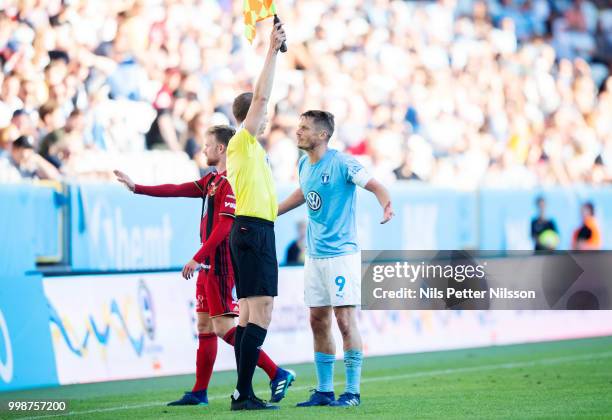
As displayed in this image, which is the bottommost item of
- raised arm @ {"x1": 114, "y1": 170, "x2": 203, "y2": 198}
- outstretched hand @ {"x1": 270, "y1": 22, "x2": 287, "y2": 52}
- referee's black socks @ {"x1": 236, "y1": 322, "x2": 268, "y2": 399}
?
referee's black socks @ {"x1": 236, "y1": 322, "x2": 268, "y2": 399}

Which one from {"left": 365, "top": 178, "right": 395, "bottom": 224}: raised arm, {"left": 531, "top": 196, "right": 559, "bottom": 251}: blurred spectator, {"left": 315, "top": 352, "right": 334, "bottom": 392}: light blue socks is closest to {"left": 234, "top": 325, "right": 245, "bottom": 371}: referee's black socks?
{"left": 315, "top": 352, "right": 334, "bottom": 392}: light blue socks

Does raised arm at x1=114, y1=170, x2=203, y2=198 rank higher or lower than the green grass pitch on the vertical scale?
higher

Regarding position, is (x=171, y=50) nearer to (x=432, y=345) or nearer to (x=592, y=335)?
(x=432, y=345)

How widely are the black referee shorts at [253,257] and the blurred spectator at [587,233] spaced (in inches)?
497

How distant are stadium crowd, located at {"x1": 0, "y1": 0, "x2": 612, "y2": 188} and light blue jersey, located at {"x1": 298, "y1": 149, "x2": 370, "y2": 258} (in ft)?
18.2

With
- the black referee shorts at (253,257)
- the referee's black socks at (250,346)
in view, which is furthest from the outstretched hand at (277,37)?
the referee's black socks at (250,346)

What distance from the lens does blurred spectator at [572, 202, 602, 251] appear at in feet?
68.8

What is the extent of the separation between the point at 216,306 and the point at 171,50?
8749mm

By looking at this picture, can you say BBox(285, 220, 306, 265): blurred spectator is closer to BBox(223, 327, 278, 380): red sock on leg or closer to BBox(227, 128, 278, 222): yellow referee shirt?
BBox(223, 327, 278, 380): red sock on leg

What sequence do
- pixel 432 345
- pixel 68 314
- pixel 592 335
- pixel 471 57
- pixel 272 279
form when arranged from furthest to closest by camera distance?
1. pixel 471 57
2. pixel 592 335
3. pixel 432 345
4. pixel 68 314
5. pixel 272 279

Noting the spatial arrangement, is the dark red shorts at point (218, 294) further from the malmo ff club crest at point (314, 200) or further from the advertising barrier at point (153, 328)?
the advertising barrier at point (153, 328)

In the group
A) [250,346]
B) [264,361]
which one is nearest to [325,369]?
[264,361]

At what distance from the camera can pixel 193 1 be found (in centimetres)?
1912

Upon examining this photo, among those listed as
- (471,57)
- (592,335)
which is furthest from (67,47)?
(471,57)
